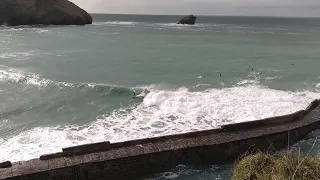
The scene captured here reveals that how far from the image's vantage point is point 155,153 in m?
13.8

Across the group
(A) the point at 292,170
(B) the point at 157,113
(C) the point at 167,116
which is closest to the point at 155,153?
(A) the point at 292,170

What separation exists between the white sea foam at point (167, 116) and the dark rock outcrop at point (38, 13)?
93573 millimetres

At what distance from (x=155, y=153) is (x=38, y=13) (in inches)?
4287

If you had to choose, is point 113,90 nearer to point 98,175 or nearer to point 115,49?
point 98,175

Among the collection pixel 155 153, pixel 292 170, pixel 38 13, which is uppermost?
pixel 292 170

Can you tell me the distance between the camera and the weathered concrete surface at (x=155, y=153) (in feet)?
42.0

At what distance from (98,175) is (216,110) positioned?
35.2ft

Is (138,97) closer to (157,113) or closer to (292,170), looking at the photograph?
(157,113)

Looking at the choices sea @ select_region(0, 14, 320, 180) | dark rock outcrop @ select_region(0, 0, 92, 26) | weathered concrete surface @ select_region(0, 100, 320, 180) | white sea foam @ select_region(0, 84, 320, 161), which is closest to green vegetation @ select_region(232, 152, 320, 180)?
sea @ select_region(0, 14, 320, 180)

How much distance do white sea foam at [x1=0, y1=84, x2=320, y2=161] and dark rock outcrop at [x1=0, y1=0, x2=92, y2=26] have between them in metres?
93.6

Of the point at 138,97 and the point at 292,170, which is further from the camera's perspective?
the point at 138,97

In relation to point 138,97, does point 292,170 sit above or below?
above

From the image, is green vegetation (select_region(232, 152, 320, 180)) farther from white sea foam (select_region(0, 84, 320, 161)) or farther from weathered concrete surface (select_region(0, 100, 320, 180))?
white sea foam (select_region(0, 84, 320, 161))

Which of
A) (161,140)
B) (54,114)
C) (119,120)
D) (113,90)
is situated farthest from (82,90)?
(161,140)
